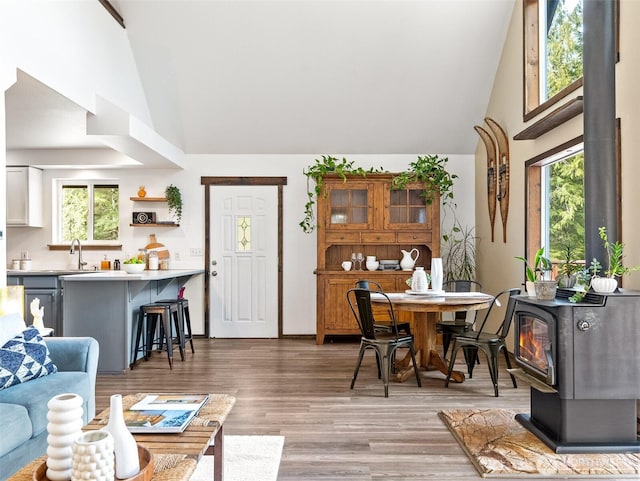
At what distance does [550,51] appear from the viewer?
186 inches

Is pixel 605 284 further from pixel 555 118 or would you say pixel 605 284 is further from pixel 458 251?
pixel 458 251

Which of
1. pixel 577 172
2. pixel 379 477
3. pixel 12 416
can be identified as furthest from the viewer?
pixel 577 172

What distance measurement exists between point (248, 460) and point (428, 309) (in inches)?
73.2

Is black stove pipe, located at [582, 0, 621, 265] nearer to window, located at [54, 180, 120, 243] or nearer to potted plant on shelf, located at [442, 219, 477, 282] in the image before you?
potted plant on shelf, located at [442, 219, 477, 282]

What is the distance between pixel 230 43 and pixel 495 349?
4020mm

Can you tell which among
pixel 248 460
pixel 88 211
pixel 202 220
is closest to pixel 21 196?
pixel 88 211

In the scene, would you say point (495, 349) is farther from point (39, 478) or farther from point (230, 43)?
point (230, 43)

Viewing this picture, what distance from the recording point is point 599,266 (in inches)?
119

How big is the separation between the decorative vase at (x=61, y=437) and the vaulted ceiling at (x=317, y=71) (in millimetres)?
4096

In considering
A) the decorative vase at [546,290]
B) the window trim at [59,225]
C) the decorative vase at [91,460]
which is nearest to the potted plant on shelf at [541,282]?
the decorative vase at [546,290]

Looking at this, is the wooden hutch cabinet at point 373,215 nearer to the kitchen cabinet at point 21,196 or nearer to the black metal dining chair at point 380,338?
the black metal dining chair at point 380,338

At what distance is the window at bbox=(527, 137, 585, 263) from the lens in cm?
440

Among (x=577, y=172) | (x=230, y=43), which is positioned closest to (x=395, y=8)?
(x=230, y=43)

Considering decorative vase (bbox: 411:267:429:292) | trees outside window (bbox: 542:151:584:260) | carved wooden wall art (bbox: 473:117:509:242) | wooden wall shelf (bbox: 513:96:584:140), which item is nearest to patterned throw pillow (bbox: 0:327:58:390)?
decorative vase (bbox: 411:267:429:292)
